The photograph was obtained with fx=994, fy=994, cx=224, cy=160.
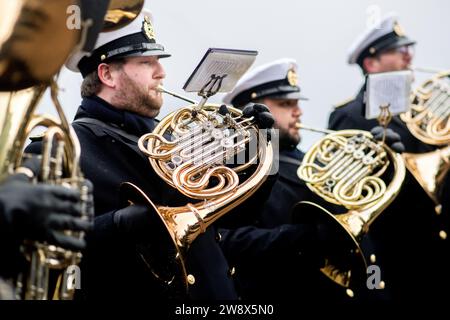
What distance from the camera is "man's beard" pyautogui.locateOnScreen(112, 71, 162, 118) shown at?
4.80 metres

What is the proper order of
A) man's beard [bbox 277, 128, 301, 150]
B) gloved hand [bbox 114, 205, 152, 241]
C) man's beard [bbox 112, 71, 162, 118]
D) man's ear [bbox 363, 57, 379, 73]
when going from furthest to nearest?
man's ear [bbox 363, 57, 379, 73] → man's beard [bbox 277, 128, 301, 150] → man's beard [bbox 112, 71, 162, 118] → gloved hand [bbox 114, 205, 152, 241]

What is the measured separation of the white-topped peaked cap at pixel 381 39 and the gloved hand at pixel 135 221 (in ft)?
12.4

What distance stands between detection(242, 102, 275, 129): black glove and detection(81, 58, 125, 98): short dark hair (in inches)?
26.6

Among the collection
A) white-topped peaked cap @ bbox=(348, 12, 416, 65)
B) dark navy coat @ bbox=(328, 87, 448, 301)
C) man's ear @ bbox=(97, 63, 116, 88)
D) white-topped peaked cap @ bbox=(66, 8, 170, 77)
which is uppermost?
white-topped peaked cap @ bbox=(66, 8, 170, 77)

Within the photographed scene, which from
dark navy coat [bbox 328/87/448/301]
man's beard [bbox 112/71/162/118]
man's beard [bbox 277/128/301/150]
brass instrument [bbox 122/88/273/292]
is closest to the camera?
brass instrument [bbox 122/88/273/292]

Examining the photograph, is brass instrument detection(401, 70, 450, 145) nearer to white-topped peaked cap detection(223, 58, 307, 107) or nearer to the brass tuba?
the brass tuba

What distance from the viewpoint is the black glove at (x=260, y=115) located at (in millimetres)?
4695

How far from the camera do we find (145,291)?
4.38m

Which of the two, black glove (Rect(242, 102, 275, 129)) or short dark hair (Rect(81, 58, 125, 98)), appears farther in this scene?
short dark hair (Rect(81, 58, 125, 98))

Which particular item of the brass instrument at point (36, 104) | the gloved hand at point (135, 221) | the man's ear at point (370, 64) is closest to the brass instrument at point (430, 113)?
the man's ear at point (370, 64)

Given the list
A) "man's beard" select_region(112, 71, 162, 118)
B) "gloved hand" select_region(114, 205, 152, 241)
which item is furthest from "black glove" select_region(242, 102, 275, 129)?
"gloved hand" select_region(114, 205, 152, 241)
